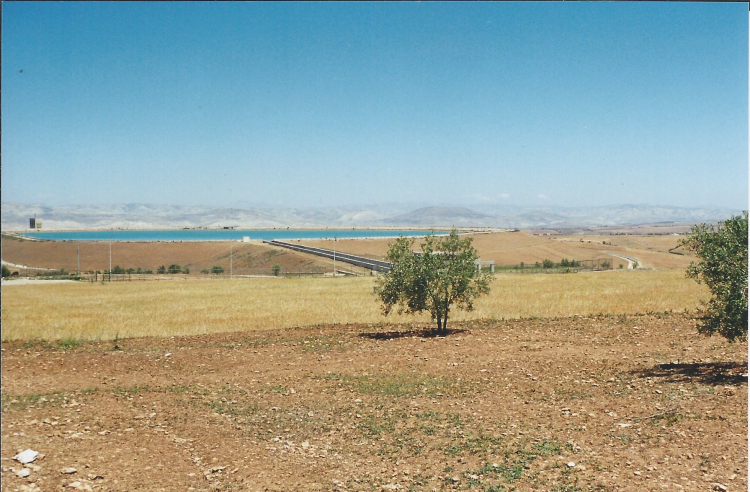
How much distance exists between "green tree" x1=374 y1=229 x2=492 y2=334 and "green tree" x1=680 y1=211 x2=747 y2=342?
776cm

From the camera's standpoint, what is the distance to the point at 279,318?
890 inches

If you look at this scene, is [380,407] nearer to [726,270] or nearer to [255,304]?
[726,270]

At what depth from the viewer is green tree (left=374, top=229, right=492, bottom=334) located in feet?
58.2

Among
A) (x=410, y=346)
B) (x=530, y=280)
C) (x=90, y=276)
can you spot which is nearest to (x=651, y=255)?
(x=530, y=280)

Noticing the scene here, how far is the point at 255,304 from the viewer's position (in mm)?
29281

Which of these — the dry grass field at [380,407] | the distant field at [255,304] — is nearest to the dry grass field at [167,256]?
the distant field at [255,304]

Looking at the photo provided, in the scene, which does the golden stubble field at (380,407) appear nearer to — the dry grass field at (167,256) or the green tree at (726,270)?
the green tree at (726,270)

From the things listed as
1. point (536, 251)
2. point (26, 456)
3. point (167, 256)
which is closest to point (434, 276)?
point (26, 456)

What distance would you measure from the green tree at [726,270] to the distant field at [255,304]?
10.7 metres

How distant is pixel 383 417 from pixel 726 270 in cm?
660

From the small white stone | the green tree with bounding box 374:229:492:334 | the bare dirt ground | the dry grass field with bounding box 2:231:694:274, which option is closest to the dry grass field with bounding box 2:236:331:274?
the dry grass field with bounding box 2:231:694:274

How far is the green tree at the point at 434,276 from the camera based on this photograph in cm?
1775

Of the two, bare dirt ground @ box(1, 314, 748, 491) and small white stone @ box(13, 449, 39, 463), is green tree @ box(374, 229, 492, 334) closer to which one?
A: bare dirt ground @ box(1, 314, 748, 491)

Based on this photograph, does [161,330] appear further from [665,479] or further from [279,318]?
[665,479]
